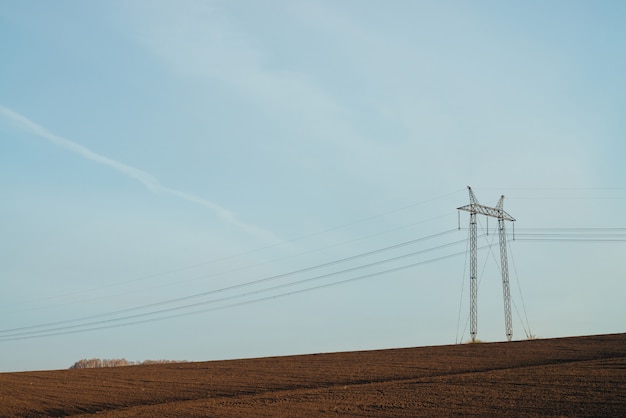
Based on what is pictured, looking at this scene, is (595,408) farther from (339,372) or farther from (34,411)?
(34,411)

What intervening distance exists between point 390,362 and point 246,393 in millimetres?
14395

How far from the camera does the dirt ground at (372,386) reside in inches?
1066

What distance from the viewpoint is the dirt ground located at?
88.8 ft

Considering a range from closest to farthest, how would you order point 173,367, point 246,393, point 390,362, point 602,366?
1. point 602,366
2. point 246,393
3. point 390,362
4. point 173,367

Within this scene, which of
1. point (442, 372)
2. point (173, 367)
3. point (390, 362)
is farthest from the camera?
point (173, 367)

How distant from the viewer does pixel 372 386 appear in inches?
1393

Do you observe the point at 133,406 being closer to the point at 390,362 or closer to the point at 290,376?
the point at 290,376

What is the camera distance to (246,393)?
3769 cm

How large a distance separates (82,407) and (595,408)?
80.7 ft

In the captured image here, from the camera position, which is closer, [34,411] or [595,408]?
[595,408]

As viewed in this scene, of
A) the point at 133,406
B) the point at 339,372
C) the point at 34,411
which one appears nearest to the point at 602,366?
the point at 339,372

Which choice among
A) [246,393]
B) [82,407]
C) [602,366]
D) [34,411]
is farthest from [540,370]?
[34,411]

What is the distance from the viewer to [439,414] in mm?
25312

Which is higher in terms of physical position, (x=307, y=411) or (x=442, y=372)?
(x=442, y=372)
